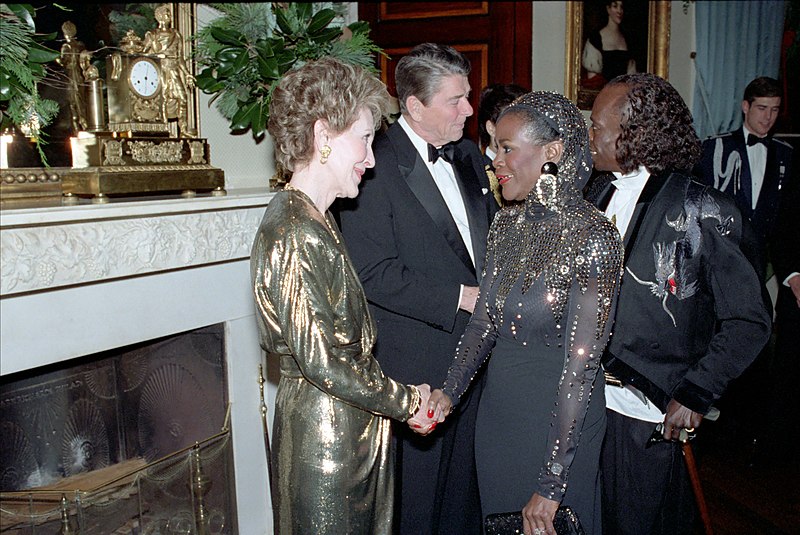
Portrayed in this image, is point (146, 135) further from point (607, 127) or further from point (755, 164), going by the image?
point (755, 164)

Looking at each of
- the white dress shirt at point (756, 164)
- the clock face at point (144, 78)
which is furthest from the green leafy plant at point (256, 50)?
the white dress shirt at point (756, 164)

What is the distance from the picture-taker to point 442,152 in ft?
9.37

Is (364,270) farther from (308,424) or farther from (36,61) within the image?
(36,61)

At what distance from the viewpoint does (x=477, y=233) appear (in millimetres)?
2854

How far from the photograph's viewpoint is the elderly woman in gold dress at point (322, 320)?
1.86 m

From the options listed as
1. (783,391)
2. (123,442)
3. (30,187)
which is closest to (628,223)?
(30,187)

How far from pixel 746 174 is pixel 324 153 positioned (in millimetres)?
3715

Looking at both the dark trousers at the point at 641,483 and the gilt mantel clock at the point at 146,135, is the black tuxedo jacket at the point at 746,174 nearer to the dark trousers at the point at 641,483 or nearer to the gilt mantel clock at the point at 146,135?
the dark trousers at the point at 641,483

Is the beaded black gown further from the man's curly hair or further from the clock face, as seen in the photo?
the clock face

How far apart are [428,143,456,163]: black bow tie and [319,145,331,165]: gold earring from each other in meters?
0.89

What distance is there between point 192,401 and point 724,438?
10.7 feet

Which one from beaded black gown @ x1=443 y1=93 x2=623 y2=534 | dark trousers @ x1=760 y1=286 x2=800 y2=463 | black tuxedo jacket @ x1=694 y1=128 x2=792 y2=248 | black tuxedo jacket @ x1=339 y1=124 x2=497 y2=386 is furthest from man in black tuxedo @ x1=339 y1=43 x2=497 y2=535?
black tuxedo jacket @ x1=694 y1=128 x2=792 y2=248

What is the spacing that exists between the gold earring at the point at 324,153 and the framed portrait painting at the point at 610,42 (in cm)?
401

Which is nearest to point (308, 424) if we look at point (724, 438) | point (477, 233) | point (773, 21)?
point (477, 233)
